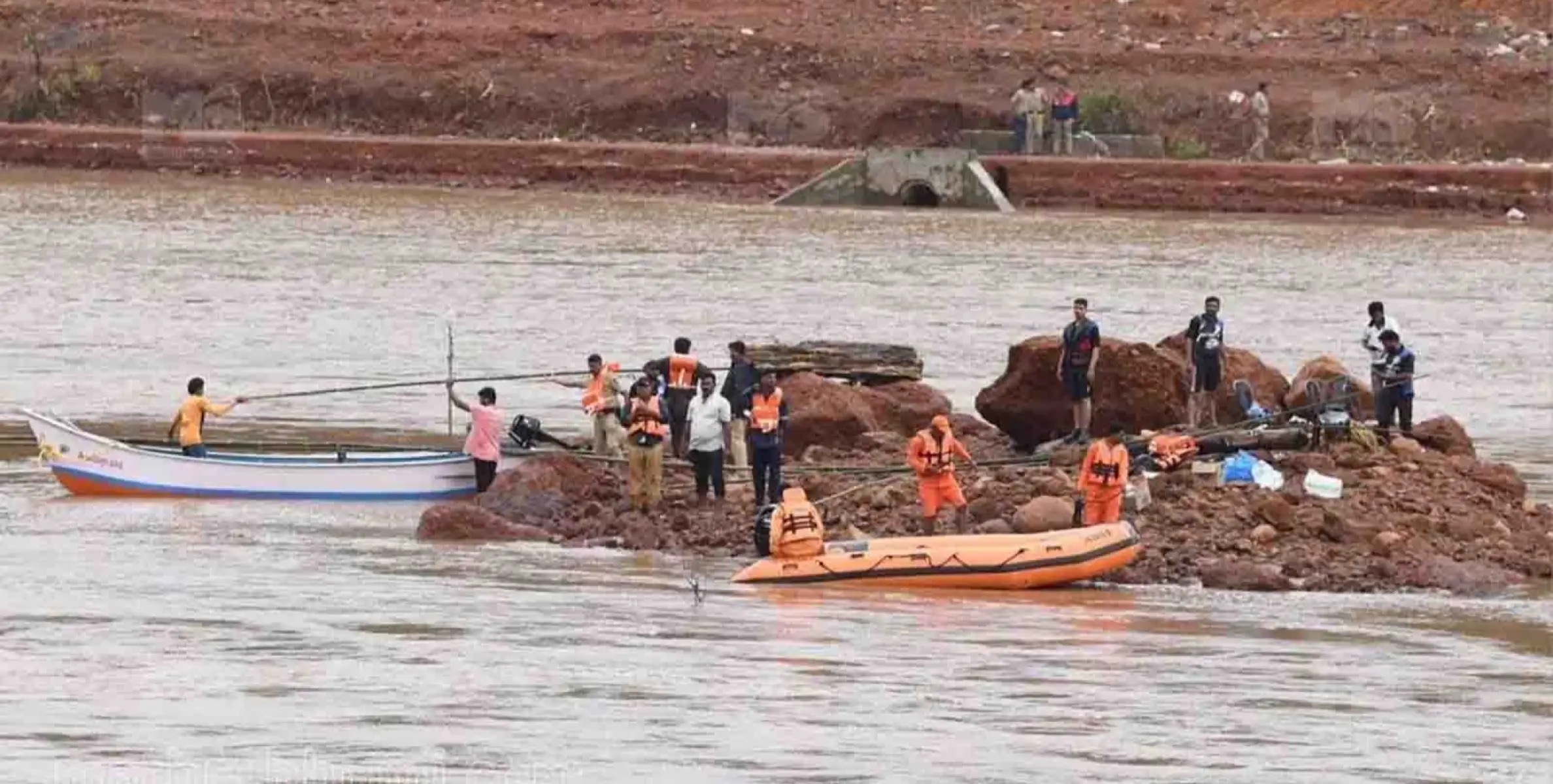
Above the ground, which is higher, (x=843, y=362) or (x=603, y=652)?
(x=843, y=362)

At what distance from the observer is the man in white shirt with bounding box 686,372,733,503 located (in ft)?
86.2

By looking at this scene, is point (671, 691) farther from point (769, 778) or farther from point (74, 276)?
point (74, 276)

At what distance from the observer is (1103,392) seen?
95.5 ft

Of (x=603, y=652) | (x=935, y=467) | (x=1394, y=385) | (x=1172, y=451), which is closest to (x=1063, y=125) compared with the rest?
(x=1394, y=385)

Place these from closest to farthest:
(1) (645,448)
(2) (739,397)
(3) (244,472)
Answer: (1) (645,448), (2) (739,397), (3) (244,472)

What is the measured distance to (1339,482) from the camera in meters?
26.1

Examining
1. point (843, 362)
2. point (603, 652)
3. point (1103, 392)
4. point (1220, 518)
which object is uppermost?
point (843, 362)

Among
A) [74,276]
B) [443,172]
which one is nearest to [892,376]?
[74,276]

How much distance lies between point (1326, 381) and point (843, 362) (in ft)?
14.6

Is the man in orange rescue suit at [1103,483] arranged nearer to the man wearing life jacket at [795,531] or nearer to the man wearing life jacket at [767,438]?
the man wearing life jacket at [795,531]

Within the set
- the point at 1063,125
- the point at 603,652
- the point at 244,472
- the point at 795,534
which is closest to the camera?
the point at 603,652

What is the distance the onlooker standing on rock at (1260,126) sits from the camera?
63469 mm

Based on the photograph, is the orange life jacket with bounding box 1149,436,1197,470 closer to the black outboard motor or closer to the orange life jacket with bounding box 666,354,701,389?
the black outboard motor

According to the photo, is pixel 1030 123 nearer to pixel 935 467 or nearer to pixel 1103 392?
pixel 1103 392
